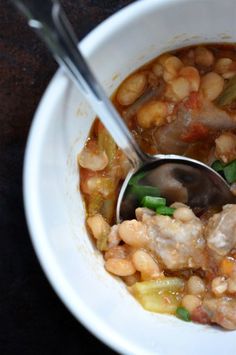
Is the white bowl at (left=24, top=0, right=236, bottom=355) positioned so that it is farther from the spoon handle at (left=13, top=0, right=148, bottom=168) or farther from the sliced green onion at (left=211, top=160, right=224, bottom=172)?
the sliced green onion at (left=211, top=160, right=224, bottom=172)

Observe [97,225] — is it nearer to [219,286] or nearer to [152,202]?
[152,202]

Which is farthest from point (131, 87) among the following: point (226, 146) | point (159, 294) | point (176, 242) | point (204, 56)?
point (159, 294)

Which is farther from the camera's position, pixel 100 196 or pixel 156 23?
pixel 100 196

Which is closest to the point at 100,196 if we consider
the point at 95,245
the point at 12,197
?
the point at 95,245

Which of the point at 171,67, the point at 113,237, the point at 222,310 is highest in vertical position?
the point at 171,67

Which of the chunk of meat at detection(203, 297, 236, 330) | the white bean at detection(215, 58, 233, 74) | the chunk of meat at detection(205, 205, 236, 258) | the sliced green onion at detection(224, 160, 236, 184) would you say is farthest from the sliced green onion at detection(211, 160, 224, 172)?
the chunk of meat at detection(203, 297, 236, 330)

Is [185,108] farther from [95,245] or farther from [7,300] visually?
[7,300]
